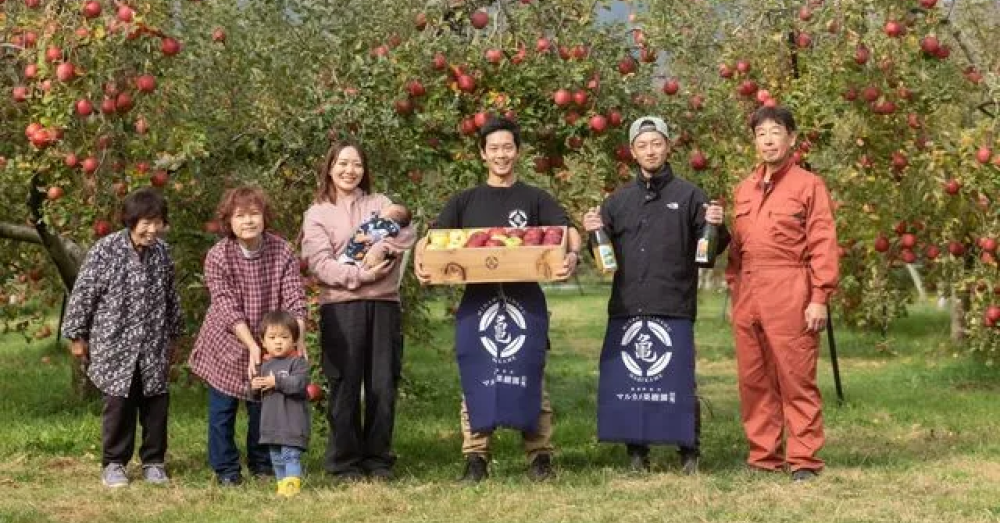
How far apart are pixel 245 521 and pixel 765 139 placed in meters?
3.05

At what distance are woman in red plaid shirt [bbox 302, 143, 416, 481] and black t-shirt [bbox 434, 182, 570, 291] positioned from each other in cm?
25

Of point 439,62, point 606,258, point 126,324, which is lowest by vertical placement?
point 126,324

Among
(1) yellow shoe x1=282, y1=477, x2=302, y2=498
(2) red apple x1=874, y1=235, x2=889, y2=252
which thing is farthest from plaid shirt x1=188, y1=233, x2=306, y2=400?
(2) red apple x1=874, y1=235, x2=889, y2=252

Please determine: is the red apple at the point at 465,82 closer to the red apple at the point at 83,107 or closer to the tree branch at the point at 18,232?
the red apple at the point at 83,107

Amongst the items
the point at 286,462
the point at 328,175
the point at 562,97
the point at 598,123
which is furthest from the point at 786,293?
the point at 286,462

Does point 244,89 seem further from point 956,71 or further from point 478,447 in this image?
point 956,71

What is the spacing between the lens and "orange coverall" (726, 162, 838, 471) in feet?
24.3

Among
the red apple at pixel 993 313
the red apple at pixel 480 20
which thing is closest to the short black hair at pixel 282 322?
the red apple at pixel 480 20

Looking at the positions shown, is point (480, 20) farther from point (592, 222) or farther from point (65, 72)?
point (65, 72)

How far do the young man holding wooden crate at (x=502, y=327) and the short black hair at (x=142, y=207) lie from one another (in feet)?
4.25

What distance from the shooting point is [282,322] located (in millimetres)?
7250

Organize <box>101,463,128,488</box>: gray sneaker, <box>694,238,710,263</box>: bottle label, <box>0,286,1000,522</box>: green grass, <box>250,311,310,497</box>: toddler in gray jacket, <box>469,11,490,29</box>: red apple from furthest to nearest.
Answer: <box>469,11,490,29</box>: red apple, <box>101,463,128,488</box>: gray sneaker, <box>694,238,710,263</box>: bottle label, <box>250,311,310,497</box>: toddler in gray jacket, <box>0,286,1000,522</box>: green grass

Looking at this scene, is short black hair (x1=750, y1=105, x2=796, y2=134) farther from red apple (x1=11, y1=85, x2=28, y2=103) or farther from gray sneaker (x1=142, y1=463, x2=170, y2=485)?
red apple (x1=11, y1=85, x2=28, y2=103)

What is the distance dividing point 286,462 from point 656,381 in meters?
1.80
